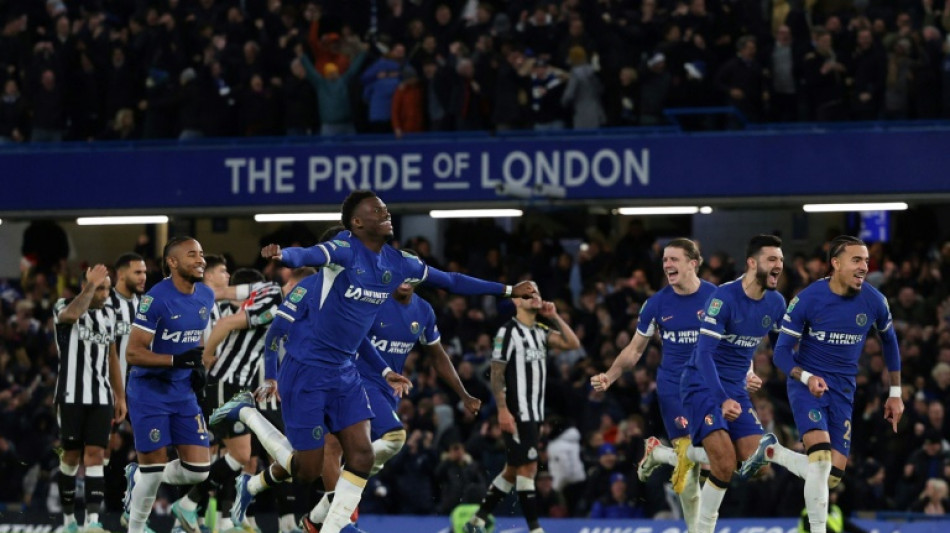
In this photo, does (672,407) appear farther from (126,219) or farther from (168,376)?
(126,219)

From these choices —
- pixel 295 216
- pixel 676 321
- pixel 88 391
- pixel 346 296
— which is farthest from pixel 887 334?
pixel 295 216

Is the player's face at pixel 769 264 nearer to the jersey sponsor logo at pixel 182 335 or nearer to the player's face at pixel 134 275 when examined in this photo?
the jersey sponsor logo at pixel 182 335

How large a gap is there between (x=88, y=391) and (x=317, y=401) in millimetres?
4238

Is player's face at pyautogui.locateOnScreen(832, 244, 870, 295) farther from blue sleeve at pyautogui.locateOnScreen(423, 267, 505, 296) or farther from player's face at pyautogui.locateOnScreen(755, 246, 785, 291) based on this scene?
blue sleeve at pyautogui.locateOnScreen(423, 267, 505, 296)

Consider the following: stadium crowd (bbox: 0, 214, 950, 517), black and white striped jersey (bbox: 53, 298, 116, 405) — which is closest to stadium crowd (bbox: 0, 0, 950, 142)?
stadium crowd (bbox: 0, 214, 950, 517)

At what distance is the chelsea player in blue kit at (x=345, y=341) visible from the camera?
38.5ft

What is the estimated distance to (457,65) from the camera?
23797 millimetres

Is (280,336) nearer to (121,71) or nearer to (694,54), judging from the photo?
(694,54)

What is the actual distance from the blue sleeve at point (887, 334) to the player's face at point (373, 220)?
4.08 m

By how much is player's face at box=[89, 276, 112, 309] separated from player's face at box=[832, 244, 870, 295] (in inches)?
248

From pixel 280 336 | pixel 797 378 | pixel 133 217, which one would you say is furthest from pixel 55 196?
pixel 797 378

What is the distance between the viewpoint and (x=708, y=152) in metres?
23.1

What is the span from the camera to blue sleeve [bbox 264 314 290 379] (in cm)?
1341

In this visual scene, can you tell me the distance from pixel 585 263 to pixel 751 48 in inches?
141
